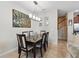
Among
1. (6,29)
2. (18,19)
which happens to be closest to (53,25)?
(18,19)

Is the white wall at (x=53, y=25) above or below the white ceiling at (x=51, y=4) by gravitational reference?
below

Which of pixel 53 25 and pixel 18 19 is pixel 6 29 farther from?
pixel 53 25

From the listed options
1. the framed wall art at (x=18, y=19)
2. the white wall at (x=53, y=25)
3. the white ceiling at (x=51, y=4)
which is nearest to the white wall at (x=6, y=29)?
the framed wall art at (x=18, y=19)

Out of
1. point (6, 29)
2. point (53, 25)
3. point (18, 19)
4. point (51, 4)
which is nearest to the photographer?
point (6, 29)

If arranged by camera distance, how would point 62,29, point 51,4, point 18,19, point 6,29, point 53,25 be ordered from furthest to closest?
1. point 62,29
2. point 53,25
3. point 51,4
4. point 18,19
5. point 6,29

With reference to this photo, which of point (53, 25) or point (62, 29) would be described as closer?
point (53, 25)

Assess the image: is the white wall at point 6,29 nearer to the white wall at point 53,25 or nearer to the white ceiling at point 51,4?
the white ceiling at point 51,4

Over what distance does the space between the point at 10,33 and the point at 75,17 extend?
6.13 meters

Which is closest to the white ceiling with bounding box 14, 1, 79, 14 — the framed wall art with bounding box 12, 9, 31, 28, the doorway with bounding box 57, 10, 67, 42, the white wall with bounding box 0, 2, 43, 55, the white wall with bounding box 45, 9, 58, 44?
the framed wall art with bounding box 12, 9, 31, 28

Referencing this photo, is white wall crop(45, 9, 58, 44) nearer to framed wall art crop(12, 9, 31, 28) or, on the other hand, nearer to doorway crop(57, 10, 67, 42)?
framed wall art crop(12, 9, 31, 28)

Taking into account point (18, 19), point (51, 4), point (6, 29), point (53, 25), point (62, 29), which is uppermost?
point (51, 4)

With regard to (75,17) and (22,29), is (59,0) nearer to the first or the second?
(22,29)

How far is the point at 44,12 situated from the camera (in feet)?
26.3

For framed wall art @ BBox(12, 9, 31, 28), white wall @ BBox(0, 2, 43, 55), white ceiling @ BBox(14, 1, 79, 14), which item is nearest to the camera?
white wall @ BBox(0, 2, 43, 55)
